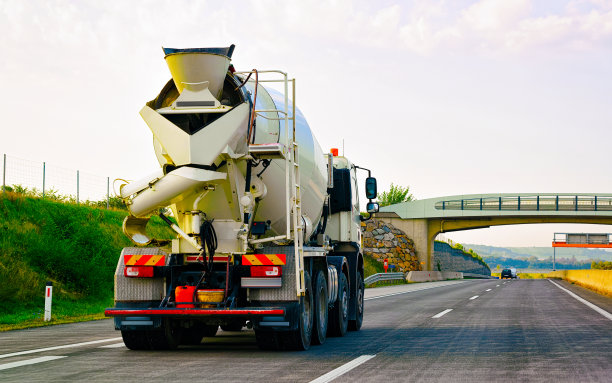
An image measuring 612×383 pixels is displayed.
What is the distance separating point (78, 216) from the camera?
24656mm

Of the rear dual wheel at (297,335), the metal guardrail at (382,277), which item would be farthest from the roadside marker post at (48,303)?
the metal guardrail at (382,277)

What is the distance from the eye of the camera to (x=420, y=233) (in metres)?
67.8

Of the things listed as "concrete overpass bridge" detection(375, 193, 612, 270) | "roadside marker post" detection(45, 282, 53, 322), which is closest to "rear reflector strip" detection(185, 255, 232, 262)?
"roadside marker post" detection(45, 282, 53, 322)

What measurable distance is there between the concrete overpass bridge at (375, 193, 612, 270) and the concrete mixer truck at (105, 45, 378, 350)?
5342cm

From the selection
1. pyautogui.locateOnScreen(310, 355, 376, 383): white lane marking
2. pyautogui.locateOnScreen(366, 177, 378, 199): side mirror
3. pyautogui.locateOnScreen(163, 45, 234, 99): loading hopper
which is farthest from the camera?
pyautogui.locateOnScreen(366, 177, 378, 199): side mirror

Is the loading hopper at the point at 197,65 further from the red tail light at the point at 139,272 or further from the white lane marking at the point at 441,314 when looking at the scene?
the white lane marking at the point at 441,314

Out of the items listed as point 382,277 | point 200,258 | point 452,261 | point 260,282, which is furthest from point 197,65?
point 452,261

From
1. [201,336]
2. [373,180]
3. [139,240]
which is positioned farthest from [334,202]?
[139,240]

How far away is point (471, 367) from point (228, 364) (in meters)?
2.73

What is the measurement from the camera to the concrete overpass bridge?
63.3 m

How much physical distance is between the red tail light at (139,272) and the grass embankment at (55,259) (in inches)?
250

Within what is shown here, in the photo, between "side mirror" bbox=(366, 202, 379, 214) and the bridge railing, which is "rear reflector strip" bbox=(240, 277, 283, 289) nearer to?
"side mirror" bbox=(366, 202, 379, 214)

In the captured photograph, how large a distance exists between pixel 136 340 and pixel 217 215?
84.9 inches

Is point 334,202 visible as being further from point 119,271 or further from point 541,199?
point 541,199
